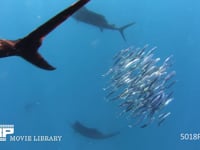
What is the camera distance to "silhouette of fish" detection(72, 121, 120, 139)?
24.0 ft

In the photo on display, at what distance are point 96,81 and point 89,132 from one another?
1.14 m

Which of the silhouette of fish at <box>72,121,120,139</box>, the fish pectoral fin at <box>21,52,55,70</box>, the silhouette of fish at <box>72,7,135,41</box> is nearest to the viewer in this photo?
the fish pectoral fin at <box>21,52,55,70</box>

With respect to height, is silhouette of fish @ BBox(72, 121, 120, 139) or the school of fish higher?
silhouette of fish @ BBox(72, 121, 120, 139)

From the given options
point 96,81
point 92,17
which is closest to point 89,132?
point 96,81

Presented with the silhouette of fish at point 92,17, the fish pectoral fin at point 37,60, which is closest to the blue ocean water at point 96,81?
the silhouette of fish at point 92,17

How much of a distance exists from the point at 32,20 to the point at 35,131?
3371mm

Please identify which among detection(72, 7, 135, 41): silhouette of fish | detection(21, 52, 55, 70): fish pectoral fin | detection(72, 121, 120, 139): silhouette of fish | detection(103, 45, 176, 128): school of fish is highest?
detection(72, 7, 135, 41): silhouette of fish

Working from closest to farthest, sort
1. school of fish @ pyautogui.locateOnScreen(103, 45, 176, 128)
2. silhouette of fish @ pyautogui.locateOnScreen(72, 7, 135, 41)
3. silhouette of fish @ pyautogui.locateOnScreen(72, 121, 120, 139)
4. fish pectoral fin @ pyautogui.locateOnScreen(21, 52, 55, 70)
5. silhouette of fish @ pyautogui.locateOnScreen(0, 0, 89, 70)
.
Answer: silhouette of fish @ pyautogui.locateOnScreen(0, 0, 89, 70)
fish pectoral fin @ pyautogui.locateOnScreen(21, 52, 55, 70)
school of fish @ pyautogui.locateOnScreen(103, 45, 176, 128)
silhouette of fish @ pyautogui.locateOnScreen(72, 7, 135, 41)
silhouette of fish @ pyautogui.locateOnScreen(72, 121, 120, 139)

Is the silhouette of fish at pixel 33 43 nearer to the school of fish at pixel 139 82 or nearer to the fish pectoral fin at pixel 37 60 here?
the fish pectoral fin at pixel 37 60

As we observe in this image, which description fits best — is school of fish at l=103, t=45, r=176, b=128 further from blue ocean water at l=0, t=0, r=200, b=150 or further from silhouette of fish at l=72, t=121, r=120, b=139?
silhouette of fish at l=72, t=121, r=120, b=139

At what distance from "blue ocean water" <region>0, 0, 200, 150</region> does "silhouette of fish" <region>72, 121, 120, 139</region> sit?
4.2 inches

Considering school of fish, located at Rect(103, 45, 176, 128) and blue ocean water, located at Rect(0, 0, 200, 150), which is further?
blue ocean water, located at Rect(0, 0, 200, 150)

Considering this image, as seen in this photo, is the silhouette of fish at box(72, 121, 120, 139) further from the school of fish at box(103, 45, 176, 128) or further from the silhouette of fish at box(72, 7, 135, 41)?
the silhouette of fish at box(72, 7, 135, 41)

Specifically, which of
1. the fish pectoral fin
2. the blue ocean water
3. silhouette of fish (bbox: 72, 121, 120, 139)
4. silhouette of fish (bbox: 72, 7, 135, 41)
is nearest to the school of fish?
silhouette of fish (bbox: 72, 7, 135, 41)
